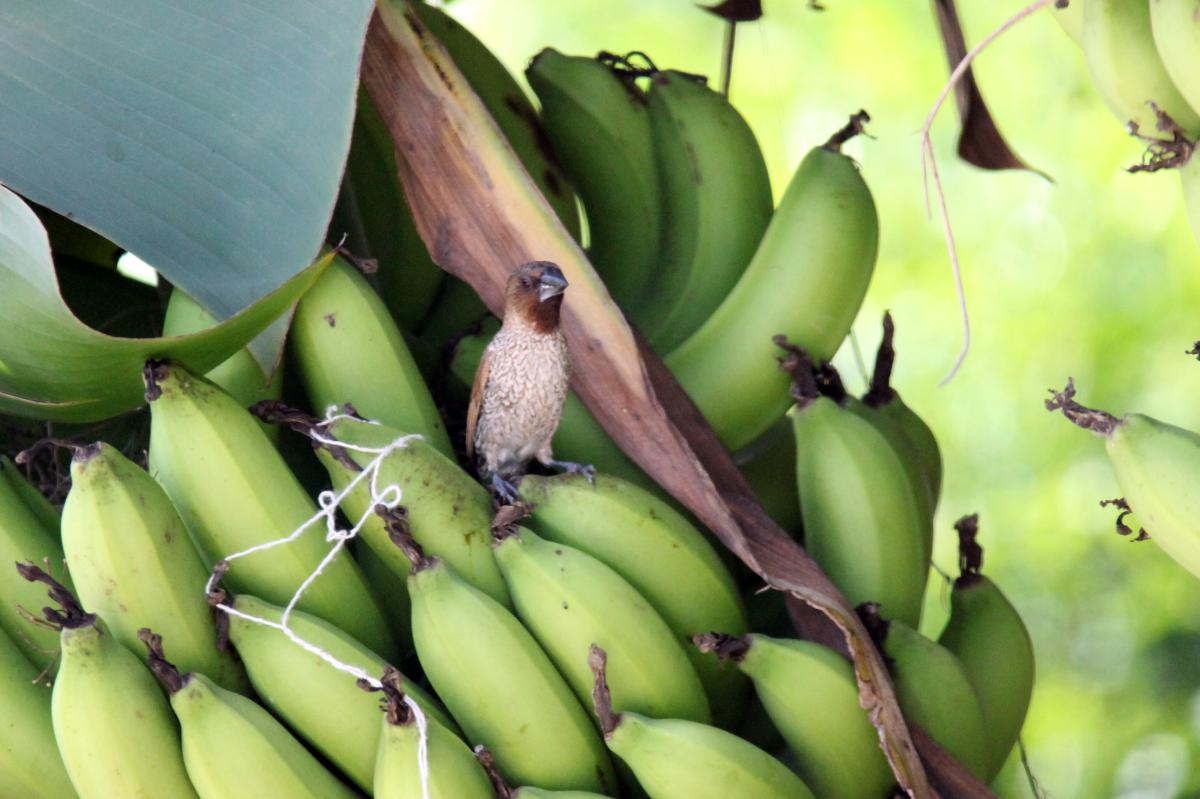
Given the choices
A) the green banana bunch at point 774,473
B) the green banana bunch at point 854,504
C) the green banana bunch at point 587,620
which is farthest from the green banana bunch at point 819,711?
the green banana bunch at point 774,473

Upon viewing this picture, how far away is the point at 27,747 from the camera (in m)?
1.19

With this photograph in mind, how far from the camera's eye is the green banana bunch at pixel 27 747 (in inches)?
46.7

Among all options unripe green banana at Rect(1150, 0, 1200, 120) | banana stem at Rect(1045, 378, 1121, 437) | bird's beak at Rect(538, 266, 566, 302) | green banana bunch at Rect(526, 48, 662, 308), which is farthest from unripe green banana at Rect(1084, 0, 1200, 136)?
green banana bunch at Rect(526, 48, 662, 308)

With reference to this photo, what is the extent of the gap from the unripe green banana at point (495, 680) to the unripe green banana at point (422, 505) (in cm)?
7

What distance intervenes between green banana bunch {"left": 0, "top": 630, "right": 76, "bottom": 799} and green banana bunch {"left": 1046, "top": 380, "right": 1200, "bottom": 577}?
876 mm

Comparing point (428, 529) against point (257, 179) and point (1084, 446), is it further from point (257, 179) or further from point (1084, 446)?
point (1084, 446)

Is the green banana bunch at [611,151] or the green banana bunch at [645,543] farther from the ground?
the green banana bunch at [611,151]

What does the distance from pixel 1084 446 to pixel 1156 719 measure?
0.62m

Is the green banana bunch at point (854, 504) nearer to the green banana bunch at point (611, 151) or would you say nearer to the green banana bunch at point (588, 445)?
the green banana bunch at point (588, 445)

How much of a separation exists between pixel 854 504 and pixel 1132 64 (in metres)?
0.49

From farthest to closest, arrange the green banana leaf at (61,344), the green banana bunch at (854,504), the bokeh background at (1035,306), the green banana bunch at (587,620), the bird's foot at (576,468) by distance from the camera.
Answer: the bokeh background at (1035,306)
the green banana bunch at (854,504)
the bird's foot at (576,468)
the green banana bunch at (587,620)
the green banana leaf at (61,344)

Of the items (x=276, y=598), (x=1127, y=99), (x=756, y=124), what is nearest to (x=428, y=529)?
(x=276, y=598)

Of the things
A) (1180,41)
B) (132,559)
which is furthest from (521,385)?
(1180,41)

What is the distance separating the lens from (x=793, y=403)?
1494mm
